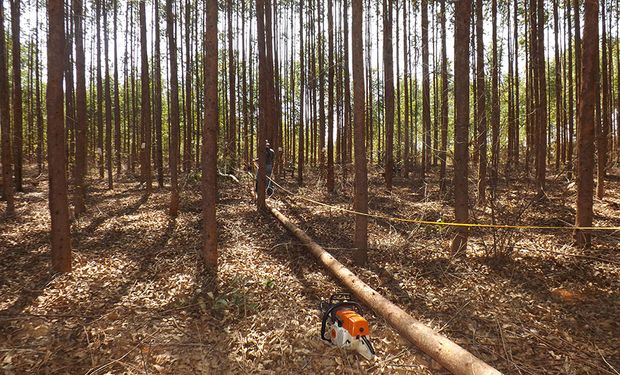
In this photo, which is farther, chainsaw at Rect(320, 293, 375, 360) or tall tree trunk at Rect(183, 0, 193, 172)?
tall tree trunk at Rect(183, 0, 193, 172)

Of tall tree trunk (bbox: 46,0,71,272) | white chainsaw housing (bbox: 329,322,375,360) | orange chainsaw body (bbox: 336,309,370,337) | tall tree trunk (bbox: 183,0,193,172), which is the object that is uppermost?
tall tree trunk (bbox: 183,0,193,172)

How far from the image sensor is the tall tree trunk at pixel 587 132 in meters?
6.51

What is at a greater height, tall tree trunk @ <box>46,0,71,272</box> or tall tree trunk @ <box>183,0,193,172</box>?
tall tree trunk @ <box>183,0,193,172</box>

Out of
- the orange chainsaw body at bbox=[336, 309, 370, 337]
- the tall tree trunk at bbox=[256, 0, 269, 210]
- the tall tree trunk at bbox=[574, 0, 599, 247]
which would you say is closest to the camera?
the orange chainsaw body at bbox=[336, 309, 370, 337]

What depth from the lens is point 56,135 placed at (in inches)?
212

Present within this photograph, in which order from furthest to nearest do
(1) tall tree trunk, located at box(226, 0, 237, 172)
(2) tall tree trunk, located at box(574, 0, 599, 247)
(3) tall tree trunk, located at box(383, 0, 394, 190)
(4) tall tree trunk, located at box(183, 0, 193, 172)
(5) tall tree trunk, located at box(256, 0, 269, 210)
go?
1. (1) tall tree trunk, located at box(226, 0, 237, 172)
2. (3) tall tree trunk, located at box(383, 0, 394, 190)
3. (4) tall tree trunk, located at box(183, 0, 193, 172)
4. (5) tall tree trunk, located at box(256, 0, 269, 210)
5. (2) tall tree trunk, located at box(574, 0, 599, 247)

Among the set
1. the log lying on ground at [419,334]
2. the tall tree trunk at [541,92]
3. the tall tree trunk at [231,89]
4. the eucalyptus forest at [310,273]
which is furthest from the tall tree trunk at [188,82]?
the tall tree trunk at [541,92]

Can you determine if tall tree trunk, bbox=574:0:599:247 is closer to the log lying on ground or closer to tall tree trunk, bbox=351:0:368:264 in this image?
tall tree trunk, bbox=351:0:368:264

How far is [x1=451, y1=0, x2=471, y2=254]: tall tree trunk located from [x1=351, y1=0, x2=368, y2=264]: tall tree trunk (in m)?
1.72

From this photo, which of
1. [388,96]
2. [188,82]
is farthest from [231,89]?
[388,96]

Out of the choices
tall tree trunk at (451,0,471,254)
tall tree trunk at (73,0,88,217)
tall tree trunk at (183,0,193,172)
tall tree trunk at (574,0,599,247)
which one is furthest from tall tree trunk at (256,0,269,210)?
tall tree trunk at (574,0,599,247)

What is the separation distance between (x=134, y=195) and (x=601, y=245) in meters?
14.7

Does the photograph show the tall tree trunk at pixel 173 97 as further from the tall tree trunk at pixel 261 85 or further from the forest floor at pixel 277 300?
the tall tree trunk at pixel 261 85

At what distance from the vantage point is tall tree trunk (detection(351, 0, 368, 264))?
6137 mm
